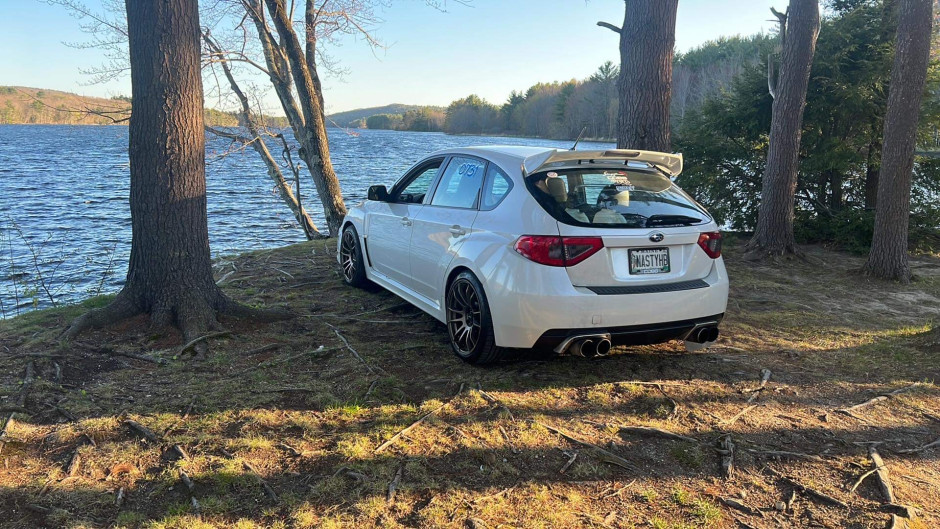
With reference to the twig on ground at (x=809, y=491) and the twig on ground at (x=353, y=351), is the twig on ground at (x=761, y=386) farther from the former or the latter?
Result: the twig on ground at (x=353, y=351)

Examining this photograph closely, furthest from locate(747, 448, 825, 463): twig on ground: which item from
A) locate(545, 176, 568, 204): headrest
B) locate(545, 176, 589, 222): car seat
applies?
locate(545, 176, 568, 204): headrest

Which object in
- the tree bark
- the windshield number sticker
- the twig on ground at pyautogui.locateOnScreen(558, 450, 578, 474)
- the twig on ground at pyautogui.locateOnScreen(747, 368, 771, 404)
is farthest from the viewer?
the tree bark

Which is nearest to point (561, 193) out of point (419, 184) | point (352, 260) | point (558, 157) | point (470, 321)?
point (558, 157)

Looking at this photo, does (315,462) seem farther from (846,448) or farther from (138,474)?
(846,448)

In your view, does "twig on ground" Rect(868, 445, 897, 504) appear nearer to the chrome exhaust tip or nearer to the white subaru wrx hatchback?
the white subaru wrx hatchback

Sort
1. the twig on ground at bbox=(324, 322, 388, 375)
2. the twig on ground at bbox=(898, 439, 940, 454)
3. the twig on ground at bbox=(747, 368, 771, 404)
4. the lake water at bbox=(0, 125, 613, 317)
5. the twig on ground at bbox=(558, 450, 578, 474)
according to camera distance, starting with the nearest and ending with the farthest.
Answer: the twig on ground at bbox=(558, 450, 578, 474)
the twig on ground at bbox=(898, 439, 940, 454)
the twig on ground at bbox=(747, 368, 771, 404)
the twig on ground at bbox=(324, 322, 388, 375)
the lake water at bbox=(0, 125, 613, 317)

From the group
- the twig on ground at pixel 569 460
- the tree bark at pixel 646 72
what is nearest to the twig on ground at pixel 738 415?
the twig on ground at pixel 569 460

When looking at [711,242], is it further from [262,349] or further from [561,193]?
[262,349]

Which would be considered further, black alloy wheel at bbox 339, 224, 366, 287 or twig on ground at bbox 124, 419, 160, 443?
black alloy wheel at bbox 339, 224, 366, 287

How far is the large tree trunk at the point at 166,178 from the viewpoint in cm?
475

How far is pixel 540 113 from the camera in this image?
371ft

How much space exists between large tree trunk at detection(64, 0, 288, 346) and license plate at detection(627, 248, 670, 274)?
3.54m

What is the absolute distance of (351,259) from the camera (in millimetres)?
6902

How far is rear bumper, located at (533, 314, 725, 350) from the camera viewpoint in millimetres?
3891
